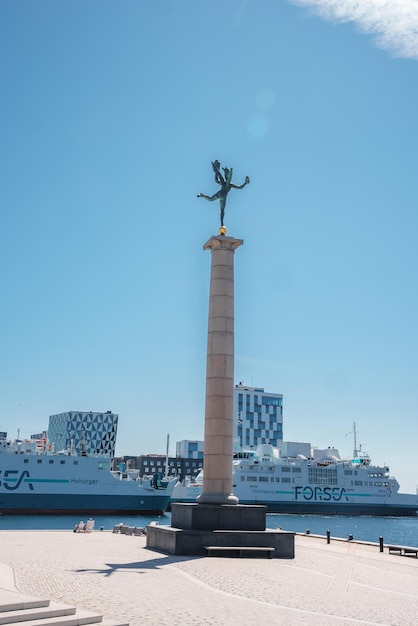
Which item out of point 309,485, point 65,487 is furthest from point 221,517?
point 309,485

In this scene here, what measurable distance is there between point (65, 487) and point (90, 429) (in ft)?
333

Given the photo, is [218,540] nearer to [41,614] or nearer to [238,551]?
[238,551]

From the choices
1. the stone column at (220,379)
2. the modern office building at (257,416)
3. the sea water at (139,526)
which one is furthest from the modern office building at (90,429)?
Answer: the stone column at (220,379)

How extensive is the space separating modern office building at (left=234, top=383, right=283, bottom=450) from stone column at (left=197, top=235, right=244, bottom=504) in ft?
366

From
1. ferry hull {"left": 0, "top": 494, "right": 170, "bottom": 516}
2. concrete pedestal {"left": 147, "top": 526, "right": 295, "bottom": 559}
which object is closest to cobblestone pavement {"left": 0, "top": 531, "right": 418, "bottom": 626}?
concrete pedestal {"left": 147, "top": 526, "right": 295, "bottom": 559}

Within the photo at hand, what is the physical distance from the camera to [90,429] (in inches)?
6875

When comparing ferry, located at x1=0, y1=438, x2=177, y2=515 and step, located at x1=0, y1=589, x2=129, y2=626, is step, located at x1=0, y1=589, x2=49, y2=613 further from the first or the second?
ferry, located at x1=0, y1=438, x2=177, y2=515

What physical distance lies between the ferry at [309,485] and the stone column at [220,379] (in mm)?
74712

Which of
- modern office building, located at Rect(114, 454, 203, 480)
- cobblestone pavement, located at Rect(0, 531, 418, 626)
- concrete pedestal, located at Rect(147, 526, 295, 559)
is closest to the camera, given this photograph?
cobblestone pavement, located at Rect(0, 531, 418, 626)

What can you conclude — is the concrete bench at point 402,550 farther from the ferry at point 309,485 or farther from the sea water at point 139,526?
the ferry at point 309,485

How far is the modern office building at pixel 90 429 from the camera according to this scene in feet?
563

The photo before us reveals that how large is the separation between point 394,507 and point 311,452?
16633mm

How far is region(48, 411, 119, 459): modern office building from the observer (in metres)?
172

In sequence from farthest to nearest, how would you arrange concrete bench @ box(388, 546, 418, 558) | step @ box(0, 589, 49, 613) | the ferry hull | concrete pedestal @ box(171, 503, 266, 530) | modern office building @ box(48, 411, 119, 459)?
modern office building @ box(48, 411, 119, 459), the ferry hull, concrete bench @ box(388, 546, 418, 558), concrete pedestal @ box(171, 503, 266, 530), step @ box(0, 589, 49, 613)
